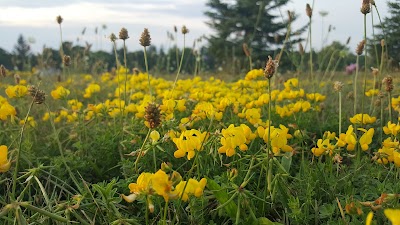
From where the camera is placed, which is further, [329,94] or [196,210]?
[329,94]

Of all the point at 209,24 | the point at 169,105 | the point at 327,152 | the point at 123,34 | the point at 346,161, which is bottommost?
the point at 346,161

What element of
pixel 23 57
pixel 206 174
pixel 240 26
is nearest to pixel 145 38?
pixel 206 174

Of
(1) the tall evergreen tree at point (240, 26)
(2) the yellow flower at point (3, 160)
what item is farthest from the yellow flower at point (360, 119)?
(1) the tall evergreen tree at point (240, 26)

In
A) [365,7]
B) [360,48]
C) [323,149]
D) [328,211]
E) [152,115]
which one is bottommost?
[328,211]

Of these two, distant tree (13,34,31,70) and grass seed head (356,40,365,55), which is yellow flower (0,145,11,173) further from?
distant tree (13,34,31,70)

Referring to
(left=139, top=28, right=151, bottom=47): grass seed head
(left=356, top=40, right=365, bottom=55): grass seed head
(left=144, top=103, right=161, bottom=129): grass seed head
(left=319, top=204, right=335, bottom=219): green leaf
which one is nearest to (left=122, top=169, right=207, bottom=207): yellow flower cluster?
(left=144, top=103, right=161, bottom=129): grass seed head

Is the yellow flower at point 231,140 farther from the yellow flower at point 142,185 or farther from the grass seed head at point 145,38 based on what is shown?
the grass seed head at point 145,38

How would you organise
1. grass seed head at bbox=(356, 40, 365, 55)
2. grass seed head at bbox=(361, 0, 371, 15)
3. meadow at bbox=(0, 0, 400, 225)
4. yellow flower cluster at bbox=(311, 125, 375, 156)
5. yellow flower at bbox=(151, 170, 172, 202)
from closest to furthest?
yellow flower at bbox=(151, 170, 172, 202) → meadow at bbox=(0, 0, 400, 225) → yellow flower cluster at bbox=(311, 125, 375, 156) → grass seed head at bbox=(361, 0, 371, 15) → grass seed head at bbox=(356, 40, 365, 55)

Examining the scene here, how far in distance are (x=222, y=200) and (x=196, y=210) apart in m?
0.10

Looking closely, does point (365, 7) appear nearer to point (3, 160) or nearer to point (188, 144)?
point (188, 144)

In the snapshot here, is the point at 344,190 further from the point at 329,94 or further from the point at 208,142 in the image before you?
the point at 329,94

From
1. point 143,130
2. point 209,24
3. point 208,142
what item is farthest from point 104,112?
point 209,24

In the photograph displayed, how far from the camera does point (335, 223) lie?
1.44 meters

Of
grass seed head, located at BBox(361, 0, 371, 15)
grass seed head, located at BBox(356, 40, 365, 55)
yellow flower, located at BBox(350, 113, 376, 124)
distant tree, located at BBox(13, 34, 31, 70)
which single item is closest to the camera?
grass seed head, located at BBox(361, 0, 371, 15)
